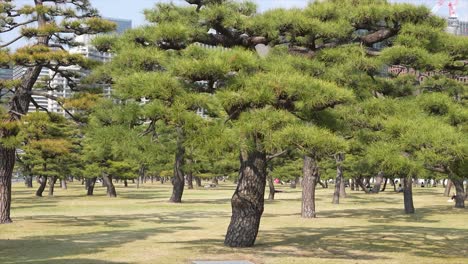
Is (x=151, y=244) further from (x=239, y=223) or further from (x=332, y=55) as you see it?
(x=332, y=55)

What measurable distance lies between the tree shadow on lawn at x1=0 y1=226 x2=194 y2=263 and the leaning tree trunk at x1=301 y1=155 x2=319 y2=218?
6265mm

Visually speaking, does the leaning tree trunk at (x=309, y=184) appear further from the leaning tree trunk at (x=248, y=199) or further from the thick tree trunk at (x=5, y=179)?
the thick tree trunk at (x=5, y=179)

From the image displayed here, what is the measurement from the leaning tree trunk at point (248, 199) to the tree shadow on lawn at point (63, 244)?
2992 millimetres

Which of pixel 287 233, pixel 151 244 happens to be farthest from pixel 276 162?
pixel 151 244

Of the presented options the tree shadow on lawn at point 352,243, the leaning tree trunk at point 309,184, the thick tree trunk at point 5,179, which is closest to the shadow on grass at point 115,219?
the thick tree trunk at point 5,179

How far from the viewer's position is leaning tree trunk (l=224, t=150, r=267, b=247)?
39.7ft

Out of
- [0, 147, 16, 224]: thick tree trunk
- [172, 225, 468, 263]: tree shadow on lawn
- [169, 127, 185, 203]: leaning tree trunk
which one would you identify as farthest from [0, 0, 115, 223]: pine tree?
[169, 127, 185, 203]: leaning tree trunk

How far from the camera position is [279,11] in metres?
10.7

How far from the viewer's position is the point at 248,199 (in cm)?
1205

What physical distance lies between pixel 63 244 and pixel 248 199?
477cm

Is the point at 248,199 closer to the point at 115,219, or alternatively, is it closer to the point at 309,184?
the point at 309,184

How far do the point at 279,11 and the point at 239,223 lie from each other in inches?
185

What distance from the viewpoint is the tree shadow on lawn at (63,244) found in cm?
1112

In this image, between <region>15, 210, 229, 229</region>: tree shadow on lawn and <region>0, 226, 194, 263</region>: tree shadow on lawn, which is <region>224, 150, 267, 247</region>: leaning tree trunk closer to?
<region>0, 226, 194, 263</region>: tree shadow on lawn
